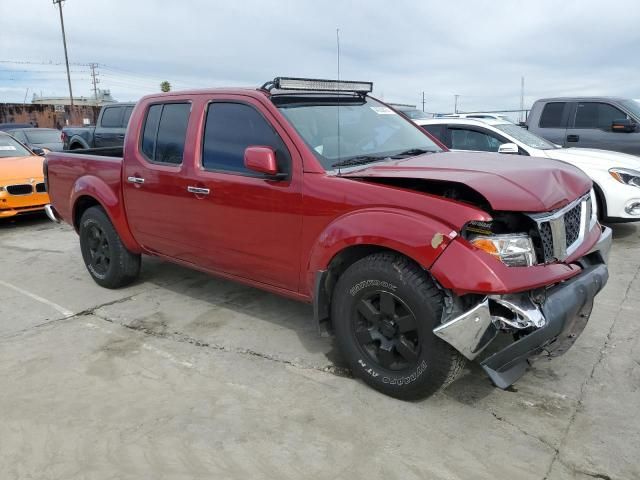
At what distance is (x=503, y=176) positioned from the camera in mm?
2916

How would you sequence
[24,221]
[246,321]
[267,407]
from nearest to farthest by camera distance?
1. [267,407]
2. [246,321]
3. [24,221]

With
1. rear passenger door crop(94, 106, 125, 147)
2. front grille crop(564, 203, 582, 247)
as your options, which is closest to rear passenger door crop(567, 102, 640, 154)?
front grille crop(564, 203, 582, 247)

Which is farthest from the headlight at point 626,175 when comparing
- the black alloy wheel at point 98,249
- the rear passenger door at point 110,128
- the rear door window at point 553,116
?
the rear passenger door at point 110,128

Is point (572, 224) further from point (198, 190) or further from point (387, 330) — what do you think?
point (198, 190)

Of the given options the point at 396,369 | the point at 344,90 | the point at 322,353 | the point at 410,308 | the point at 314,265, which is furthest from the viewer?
the point at 344,90

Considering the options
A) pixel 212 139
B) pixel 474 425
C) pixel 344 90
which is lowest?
pixel 474 425

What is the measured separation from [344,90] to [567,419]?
2.67 meters

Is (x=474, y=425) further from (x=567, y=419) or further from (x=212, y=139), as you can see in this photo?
(x=212, y=139)

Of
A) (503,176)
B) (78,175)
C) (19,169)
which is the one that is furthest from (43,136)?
(503,176)

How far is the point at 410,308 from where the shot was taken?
2867 millimetres

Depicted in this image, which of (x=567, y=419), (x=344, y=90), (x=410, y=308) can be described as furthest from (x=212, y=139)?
A: (x=567, y=419)

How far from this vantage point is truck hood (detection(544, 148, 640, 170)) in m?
6.56

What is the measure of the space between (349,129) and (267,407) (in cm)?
198

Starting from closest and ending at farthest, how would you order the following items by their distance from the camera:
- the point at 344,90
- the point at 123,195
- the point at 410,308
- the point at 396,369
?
the point at 410,308
the point at 396,369
the point at 344,90
the point at 123,195
